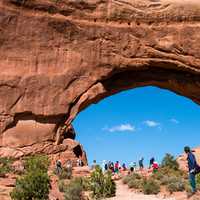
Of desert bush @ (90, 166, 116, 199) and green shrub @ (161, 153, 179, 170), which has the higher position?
green shrub @ (161, 153, 179, 170)

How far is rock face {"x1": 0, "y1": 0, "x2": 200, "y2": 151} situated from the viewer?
2303cm

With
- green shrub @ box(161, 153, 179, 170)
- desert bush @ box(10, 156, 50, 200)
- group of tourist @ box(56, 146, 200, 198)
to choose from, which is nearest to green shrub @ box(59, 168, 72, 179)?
group of tourist @ box(56, 146, 200, 198)

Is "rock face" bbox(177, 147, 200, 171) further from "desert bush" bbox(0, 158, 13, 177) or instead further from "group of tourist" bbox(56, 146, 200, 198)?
"desert bush" bbox(0, 158, 13, 177)

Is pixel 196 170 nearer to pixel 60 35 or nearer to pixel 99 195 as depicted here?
pixel 99 195

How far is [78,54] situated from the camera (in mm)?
24141

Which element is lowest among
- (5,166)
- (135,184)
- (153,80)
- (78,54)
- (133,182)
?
(135,184)

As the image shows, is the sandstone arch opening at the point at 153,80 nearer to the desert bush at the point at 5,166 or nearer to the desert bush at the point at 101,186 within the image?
the desert bush at the point at 5,166

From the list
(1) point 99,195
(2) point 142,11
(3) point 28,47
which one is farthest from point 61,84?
(1) point 99,195

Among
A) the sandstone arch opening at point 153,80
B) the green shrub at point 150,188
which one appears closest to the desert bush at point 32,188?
the green shrub at point 150,188

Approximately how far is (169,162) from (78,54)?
9.86 metres

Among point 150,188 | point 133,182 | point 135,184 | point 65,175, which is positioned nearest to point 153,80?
point 133,182

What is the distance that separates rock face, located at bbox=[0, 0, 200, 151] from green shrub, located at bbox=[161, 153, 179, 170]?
5389 mm

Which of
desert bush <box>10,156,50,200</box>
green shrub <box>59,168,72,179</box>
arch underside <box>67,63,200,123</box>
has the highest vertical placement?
arch underside <box>67,63,200,123</box>

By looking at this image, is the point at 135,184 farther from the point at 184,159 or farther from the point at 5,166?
the point at 184,159
